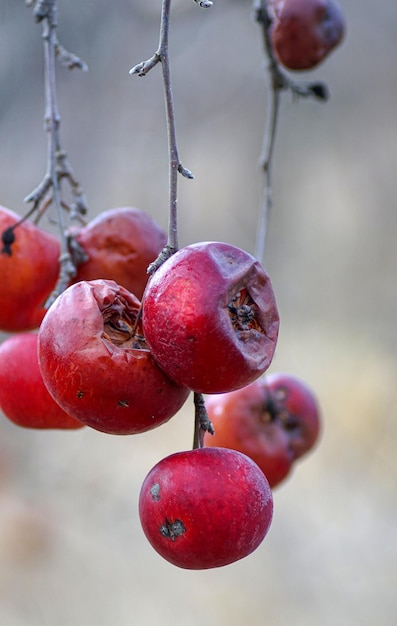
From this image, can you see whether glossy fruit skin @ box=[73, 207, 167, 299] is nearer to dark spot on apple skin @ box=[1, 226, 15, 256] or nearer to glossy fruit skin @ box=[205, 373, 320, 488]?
dark spot on apple skin @ box=[1, 226, 15, 256]

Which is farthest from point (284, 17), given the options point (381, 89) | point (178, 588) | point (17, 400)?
point (178, 588)

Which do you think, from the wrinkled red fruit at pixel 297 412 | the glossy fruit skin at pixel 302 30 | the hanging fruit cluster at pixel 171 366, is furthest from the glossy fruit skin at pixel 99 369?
the glossy fruit skin at pixel 302 30

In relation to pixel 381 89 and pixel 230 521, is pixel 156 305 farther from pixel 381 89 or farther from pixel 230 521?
pixel 381 89

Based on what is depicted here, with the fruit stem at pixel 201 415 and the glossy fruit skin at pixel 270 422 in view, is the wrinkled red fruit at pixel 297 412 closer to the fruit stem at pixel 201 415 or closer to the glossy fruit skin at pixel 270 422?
the glossy fruit skin at pixel 270 422

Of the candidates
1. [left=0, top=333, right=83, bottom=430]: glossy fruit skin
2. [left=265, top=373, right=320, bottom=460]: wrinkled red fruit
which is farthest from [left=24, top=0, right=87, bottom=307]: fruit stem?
[left=265, top=373, right=320, bottom=460]: wrinkled red fruit

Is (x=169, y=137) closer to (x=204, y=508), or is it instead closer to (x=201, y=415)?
(x=201, y=415)
